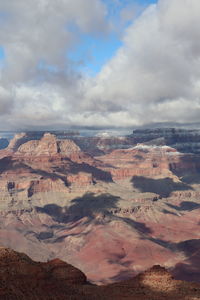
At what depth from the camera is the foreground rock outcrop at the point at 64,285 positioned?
6800cm

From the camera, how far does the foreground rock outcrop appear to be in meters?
68.0

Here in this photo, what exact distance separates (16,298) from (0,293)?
2911mm

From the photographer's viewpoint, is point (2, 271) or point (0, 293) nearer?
point (0, 293)

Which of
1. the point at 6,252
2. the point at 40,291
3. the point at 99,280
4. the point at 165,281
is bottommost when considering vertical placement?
the point at 99,280

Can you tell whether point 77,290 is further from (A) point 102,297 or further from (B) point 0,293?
(B) point 0,293

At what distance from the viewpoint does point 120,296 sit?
75.8m

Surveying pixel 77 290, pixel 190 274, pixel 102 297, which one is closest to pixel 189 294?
pixel 102 297

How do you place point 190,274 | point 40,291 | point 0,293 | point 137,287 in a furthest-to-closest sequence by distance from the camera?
point 190,274, point 137,287, point 40,291, point 0,293

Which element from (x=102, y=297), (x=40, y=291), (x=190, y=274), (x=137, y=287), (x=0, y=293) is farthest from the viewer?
(x=190, y=274)

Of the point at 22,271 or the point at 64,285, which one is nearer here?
the point at 22,271

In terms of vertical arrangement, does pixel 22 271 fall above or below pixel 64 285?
above

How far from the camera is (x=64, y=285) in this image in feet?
259

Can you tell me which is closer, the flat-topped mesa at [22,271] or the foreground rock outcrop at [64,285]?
the foreground rock outcrop at [64,285]

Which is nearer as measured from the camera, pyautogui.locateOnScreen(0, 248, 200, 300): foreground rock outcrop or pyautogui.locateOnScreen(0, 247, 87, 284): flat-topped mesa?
pyautogui.locateOnScreen(0, 248, 200, 300): foreground rock outcrop
